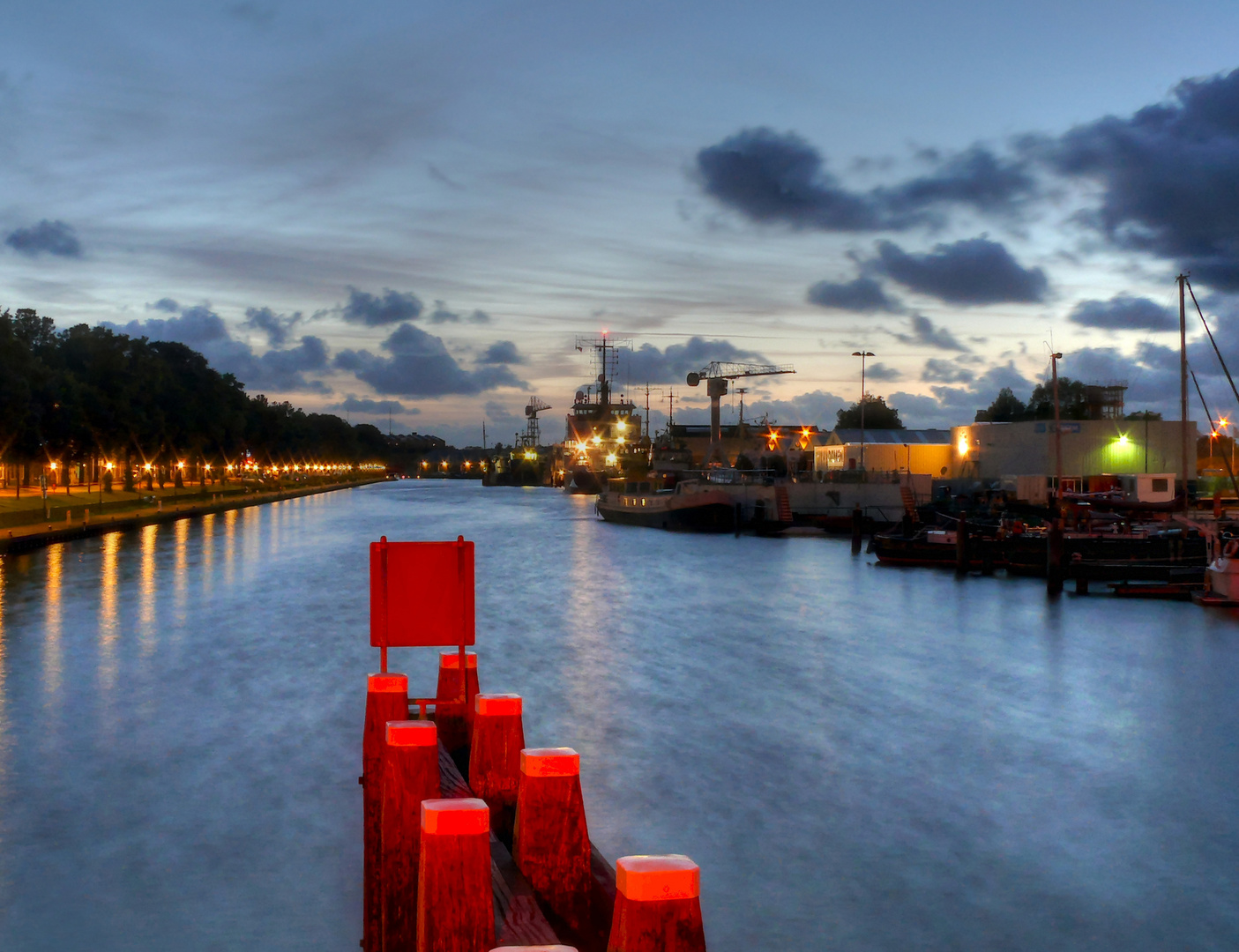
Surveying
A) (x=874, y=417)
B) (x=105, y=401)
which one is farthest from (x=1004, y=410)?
(x=105, y=401)

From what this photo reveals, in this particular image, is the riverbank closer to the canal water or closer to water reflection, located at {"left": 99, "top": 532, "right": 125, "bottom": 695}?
water reflection, located at {"left": 99, "top": 532, "right": 125, "bottom": 695}

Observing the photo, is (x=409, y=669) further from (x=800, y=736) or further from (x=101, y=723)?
(x=800, y=736)

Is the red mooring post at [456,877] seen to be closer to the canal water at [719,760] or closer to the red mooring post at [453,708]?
the red mooring post at [453,708]

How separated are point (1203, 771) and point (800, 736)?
601 centimetres

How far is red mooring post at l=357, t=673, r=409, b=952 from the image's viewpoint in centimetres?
776

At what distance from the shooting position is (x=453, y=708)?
9523 millimetres

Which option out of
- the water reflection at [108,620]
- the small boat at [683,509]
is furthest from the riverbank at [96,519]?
the small boat at [683,509]

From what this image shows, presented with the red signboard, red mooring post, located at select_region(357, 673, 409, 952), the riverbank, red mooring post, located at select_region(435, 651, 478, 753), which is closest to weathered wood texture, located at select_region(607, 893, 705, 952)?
red mooring post, located at select_region(357, 673, 409, 952)

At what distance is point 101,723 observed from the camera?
17.1 m

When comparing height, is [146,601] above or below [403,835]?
below

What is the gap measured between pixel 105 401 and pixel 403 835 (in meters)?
74.0

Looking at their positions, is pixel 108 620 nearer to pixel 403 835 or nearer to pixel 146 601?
pixel 146 601

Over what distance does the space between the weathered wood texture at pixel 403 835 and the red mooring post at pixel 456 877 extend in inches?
52.8

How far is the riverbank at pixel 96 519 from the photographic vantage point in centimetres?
4744
